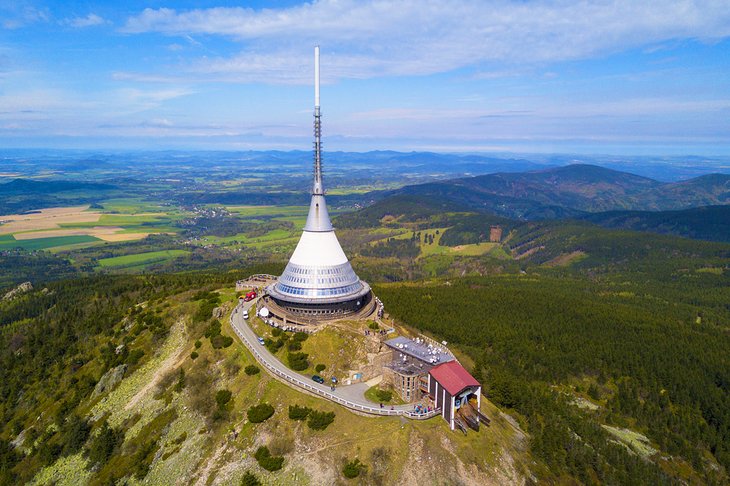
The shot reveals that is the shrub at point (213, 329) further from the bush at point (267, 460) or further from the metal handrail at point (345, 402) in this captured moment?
the bush at point (267, 460)

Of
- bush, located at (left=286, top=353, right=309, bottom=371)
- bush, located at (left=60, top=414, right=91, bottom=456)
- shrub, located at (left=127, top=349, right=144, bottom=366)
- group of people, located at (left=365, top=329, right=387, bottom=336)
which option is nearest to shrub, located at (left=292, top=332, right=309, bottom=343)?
bush, located at (left=286, top=353, right=309, bottom=371)

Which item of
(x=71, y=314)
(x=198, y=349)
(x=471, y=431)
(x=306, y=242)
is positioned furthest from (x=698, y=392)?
(x=71, y=314)

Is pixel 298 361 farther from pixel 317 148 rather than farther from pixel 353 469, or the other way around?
pixel 317 148

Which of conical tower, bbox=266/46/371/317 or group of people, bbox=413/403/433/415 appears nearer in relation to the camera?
group of people, bbox=413/403/433/415

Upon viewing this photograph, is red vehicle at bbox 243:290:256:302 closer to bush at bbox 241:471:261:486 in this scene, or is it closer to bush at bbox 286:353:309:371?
bush at bbox 286:353:309:371

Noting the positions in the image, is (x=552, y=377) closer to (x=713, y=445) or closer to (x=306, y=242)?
(x=713, y=445)

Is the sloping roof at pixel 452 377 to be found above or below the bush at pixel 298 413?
above

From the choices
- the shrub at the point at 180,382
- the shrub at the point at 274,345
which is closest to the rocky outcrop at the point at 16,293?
the shrub at the point at 180,382
